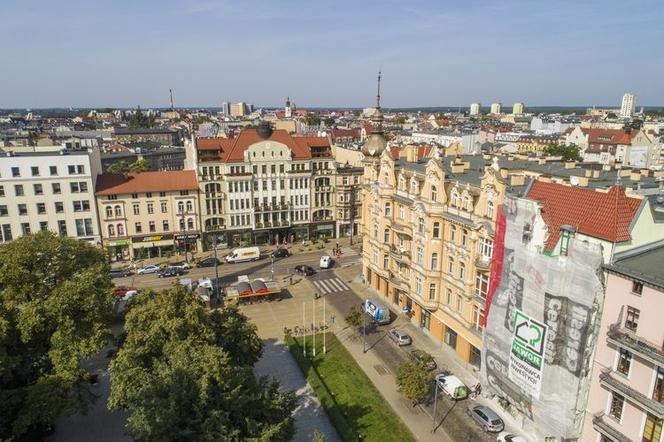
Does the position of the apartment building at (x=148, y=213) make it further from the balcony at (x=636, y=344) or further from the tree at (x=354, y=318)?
the balcony at (x=636, y=344)

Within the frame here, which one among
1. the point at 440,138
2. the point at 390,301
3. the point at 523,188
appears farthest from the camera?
the point at 440,138

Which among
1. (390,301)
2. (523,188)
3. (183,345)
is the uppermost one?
(523,188)

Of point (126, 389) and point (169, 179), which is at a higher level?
point (169, 179)

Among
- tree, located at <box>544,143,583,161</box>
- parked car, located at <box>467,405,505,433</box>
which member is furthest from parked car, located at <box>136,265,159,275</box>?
tree, located at <box>544,143,583,161</box>

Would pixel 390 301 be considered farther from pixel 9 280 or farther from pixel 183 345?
pixel 9 280

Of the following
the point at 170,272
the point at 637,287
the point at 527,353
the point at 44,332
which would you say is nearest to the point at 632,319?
the point at 637,287

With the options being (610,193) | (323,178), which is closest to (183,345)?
(610,193)

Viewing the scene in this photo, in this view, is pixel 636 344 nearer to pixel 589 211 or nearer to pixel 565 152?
pixel 589 211

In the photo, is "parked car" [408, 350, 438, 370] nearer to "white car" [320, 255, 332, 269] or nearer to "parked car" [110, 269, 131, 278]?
"white car" [320, 255, 332, 269]
